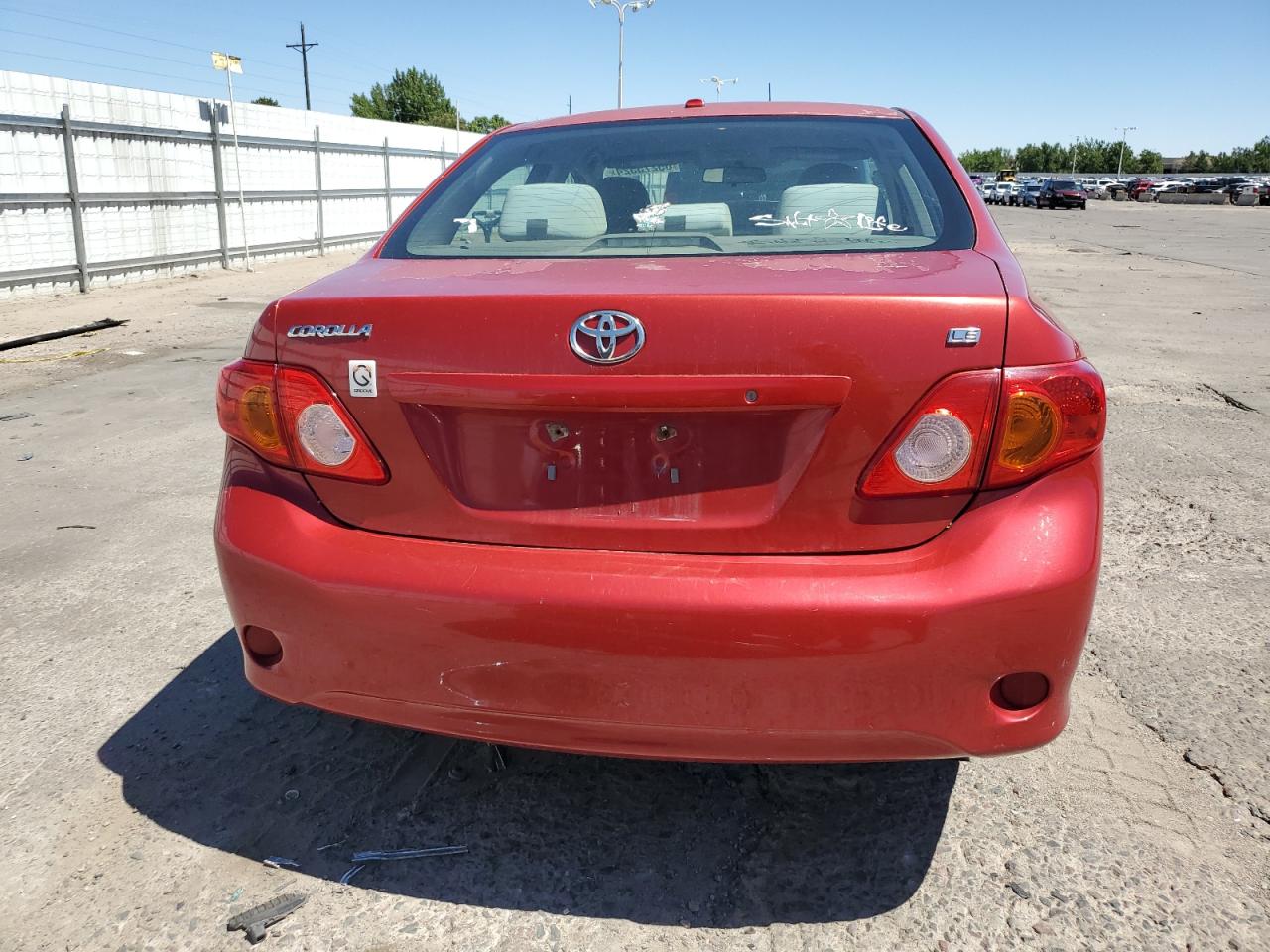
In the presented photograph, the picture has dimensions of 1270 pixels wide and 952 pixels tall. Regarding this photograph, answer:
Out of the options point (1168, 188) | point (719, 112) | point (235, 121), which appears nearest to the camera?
point (719, 112)

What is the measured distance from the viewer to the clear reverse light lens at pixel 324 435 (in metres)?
2.02

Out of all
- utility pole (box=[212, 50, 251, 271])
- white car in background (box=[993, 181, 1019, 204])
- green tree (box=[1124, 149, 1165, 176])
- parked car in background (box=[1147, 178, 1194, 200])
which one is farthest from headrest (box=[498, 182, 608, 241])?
green tree (box=[1124, 149, 1165, 176])

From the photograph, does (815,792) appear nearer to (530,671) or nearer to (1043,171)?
(530,671)

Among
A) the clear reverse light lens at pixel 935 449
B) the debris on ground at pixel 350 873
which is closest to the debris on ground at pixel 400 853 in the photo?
the debris on ground at pixel 350 873

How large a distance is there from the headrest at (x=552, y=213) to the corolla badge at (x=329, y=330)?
74cm

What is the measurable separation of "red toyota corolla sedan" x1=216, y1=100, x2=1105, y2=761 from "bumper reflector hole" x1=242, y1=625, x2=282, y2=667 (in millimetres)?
14

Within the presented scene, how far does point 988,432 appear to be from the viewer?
1.84 m

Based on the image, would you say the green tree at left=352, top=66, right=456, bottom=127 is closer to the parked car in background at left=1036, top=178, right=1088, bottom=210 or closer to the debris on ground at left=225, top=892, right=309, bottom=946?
the parked car in background at left=1036, top=178, right=1088, bottom=210

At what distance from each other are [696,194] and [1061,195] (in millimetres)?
56997

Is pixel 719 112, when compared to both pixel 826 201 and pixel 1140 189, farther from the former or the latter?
pixel 1140 189

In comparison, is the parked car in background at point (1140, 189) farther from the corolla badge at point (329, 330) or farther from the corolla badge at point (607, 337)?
the corolla badge at point (329, 330)

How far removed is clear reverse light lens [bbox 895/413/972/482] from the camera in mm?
1833

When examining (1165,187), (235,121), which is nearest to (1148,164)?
(1165,187)

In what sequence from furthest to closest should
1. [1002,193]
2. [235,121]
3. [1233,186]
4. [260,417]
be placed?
[1002,193], [1233,186], [235,121], [260,417]
